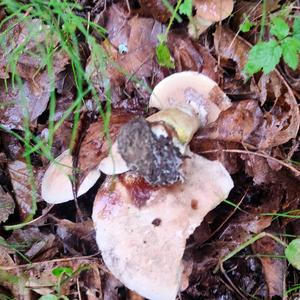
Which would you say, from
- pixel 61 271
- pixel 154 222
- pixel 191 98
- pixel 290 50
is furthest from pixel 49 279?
pixel 290 50

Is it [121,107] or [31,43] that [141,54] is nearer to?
[121,107]

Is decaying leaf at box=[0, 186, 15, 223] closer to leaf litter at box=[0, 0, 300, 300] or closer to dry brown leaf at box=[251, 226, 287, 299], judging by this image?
leaf litter at box=[0, 0, 300, 300]

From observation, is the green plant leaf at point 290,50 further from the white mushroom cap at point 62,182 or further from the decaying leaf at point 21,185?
the decaying leaf at point 21,185

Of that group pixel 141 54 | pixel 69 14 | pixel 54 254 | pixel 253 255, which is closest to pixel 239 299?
pixel 253 255

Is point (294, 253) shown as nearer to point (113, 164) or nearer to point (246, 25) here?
point (113, 164)

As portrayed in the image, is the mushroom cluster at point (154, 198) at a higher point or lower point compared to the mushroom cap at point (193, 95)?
lower

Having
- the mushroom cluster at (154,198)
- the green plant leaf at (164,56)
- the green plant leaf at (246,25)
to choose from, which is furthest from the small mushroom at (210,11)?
the mushroom cluster at (154,198)
